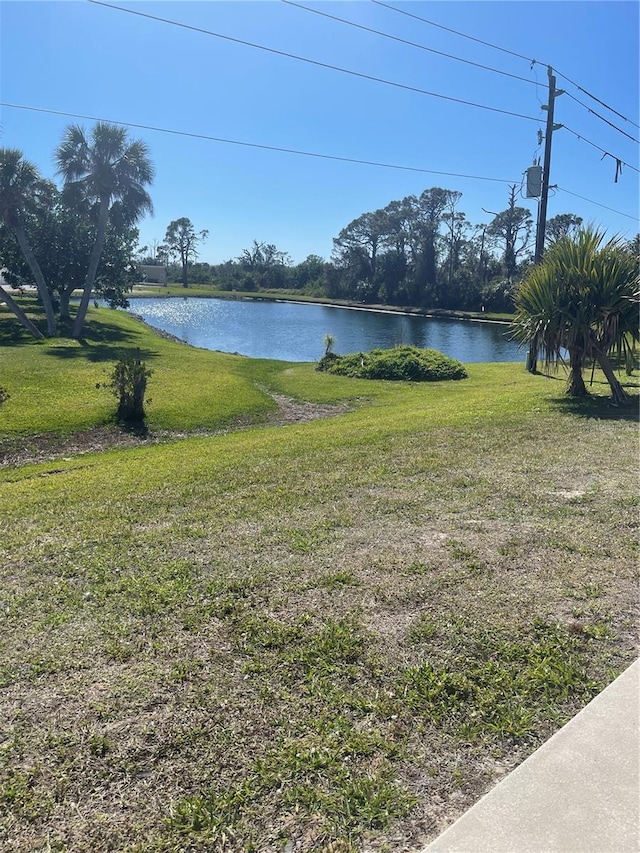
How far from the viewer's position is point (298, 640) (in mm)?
2781

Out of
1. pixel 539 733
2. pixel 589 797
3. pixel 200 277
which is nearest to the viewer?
pixel 589 797

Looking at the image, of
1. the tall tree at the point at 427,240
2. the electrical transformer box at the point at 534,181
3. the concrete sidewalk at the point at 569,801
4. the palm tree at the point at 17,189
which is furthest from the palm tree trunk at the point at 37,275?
the tall tree at the point at 427,240

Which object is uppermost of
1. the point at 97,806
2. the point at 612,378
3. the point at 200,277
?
the point at 200,277

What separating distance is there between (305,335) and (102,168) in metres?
17.1

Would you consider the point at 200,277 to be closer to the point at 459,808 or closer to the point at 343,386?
the point at 343,386

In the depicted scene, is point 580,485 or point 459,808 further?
point 580,485

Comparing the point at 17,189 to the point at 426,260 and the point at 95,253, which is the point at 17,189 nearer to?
the point at 95,253

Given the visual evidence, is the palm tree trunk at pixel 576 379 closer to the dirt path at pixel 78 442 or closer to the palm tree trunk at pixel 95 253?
the dirt path at pixel 78 442

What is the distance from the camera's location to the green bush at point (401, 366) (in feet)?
60.7

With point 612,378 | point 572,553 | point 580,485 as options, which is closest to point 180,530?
point 572,553

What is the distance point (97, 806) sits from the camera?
6.14ft

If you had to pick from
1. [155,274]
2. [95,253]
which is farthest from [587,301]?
[155,274]

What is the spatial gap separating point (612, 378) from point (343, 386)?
778cm

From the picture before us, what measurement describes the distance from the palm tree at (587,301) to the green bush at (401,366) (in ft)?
26.8
